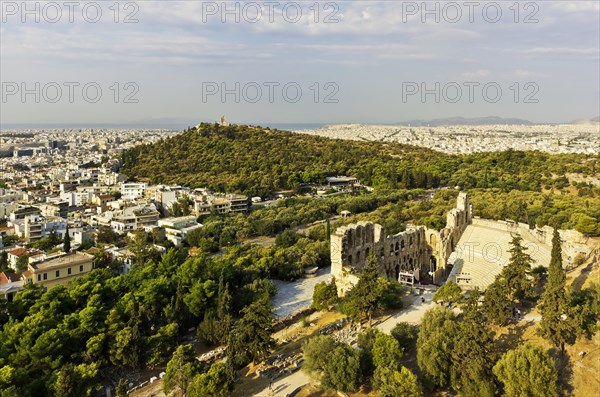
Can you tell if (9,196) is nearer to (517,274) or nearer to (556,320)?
(517,274)

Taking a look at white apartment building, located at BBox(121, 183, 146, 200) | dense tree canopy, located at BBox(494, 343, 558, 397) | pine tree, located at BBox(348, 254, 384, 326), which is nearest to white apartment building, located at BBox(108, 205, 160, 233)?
white apartment building, located at BBox(121, 183, 146, 200)

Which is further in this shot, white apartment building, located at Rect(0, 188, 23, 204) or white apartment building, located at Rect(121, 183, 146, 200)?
white apartment building, located at Rect(121, 183, 146, 200)

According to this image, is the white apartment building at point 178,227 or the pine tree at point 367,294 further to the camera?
the white apartment building at point 178,227

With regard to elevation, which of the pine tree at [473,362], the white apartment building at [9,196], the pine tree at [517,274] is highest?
the white apartment building at [9,196]

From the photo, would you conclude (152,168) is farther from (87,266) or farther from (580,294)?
(580,294)

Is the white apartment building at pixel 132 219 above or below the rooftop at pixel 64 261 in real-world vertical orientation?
above

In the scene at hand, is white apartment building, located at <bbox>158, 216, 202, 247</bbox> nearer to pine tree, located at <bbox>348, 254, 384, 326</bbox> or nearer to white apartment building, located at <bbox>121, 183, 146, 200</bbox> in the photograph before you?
white apartment building, located at <bbox>121, 183, 146, 200</bbox>

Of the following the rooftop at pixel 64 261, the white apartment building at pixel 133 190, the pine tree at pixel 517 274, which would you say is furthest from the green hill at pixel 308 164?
the pine tree at pixel 517 274

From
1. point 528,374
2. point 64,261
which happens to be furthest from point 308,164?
point 528,374

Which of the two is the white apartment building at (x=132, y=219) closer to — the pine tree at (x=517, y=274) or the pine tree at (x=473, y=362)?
the pine tree at (x=517, y=274)
